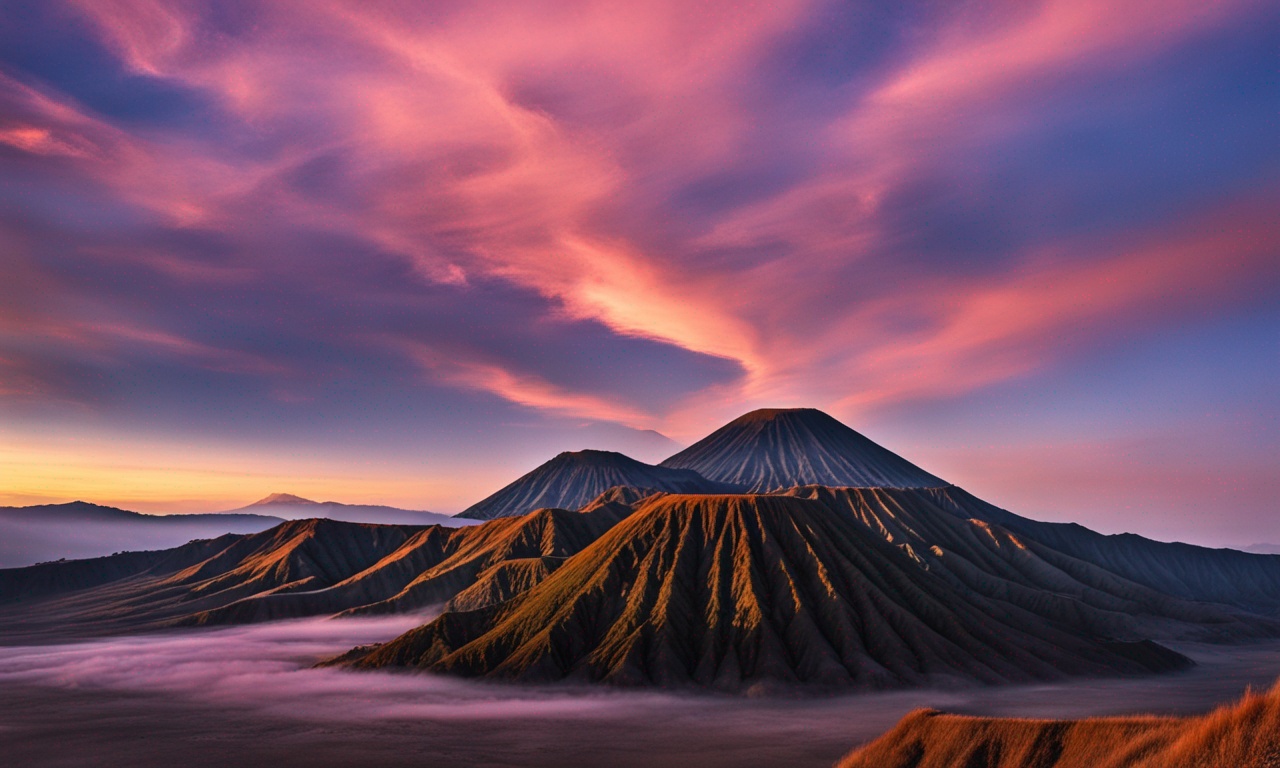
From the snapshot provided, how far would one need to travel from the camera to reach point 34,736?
491 ft

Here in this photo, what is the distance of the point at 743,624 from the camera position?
170m

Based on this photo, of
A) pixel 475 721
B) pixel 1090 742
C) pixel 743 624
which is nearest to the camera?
pixel 1090 742

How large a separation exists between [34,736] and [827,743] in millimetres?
145116

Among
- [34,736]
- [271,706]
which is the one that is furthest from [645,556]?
[34,736]

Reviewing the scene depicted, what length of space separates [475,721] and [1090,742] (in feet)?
391

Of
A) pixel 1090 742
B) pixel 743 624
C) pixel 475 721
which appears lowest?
pixel 475 721

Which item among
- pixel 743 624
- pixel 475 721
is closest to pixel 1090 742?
pixel 475 721

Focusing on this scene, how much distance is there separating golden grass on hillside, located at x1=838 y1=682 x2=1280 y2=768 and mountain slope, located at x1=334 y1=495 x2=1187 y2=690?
337ft

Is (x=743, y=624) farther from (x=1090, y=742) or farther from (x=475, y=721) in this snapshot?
(x=1090, y=742)

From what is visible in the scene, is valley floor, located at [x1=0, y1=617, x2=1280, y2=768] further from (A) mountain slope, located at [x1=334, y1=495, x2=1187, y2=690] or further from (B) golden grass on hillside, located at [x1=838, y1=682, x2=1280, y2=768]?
(B) golden grass on hillside, located at [x1=838, y1=682, x2=1280, y2=768]

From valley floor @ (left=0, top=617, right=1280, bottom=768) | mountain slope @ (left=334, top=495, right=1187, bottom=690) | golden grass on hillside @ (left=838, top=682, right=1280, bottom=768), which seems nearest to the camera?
golden grass on hillside @ (left=838, top=682, right=1280, bottom=768)

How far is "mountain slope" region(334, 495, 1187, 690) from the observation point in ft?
531

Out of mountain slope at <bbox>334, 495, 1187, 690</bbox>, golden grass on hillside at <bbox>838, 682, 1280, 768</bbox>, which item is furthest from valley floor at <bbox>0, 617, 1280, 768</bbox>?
golden grass on hillside at <bbox>838, 682, 1280, 768</bbox>

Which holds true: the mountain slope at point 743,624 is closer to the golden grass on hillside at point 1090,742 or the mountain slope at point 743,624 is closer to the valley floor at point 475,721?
the valley floor at point 475,721
